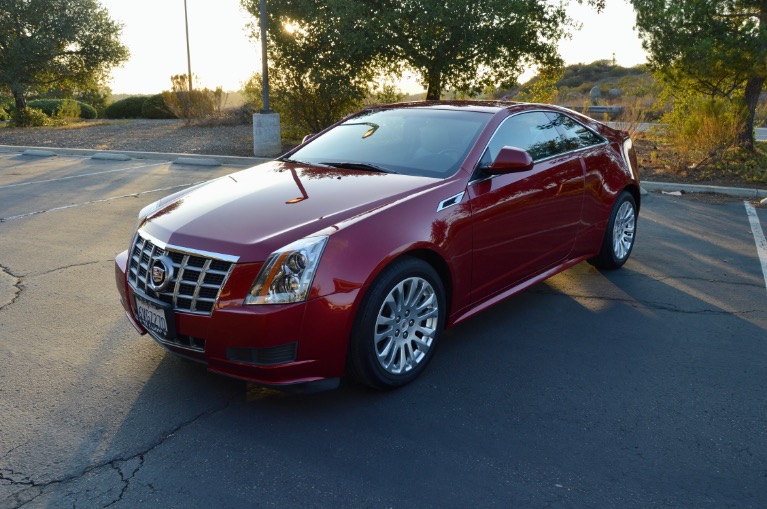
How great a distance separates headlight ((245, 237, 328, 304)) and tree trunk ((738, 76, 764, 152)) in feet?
40.9

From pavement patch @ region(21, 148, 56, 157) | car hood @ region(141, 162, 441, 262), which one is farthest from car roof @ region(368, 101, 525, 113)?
pavement patch @ region(21, 148, 56, 157)

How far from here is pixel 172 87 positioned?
2350 cm

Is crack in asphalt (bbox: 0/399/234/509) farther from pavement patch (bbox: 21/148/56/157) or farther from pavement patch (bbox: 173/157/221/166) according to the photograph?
pavement patch (bbox: 21/148/56/157)

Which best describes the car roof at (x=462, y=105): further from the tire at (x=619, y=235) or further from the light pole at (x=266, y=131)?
the light pole at (x=266, y=131)

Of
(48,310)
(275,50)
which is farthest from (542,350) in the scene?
(275,50)

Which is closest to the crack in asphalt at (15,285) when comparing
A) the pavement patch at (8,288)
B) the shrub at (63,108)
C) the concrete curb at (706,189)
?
the pavement patch at (8,288)

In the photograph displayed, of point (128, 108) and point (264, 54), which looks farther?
point (128, 108)

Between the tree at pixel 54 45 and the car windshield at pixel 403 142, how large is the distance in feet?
78.3

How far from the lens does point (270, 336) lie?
3.46 m

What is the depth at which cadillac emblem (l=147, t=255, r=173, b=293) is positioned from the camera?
12.2 ft

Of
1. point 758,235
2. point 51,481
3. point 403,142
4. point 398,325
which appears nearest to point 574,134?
point 403,142

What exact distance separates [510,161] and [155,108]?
93.2ft

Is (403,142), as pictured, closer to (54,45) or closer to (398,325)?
(398,325)

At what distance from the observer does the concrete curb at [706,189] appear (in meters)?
10.4
